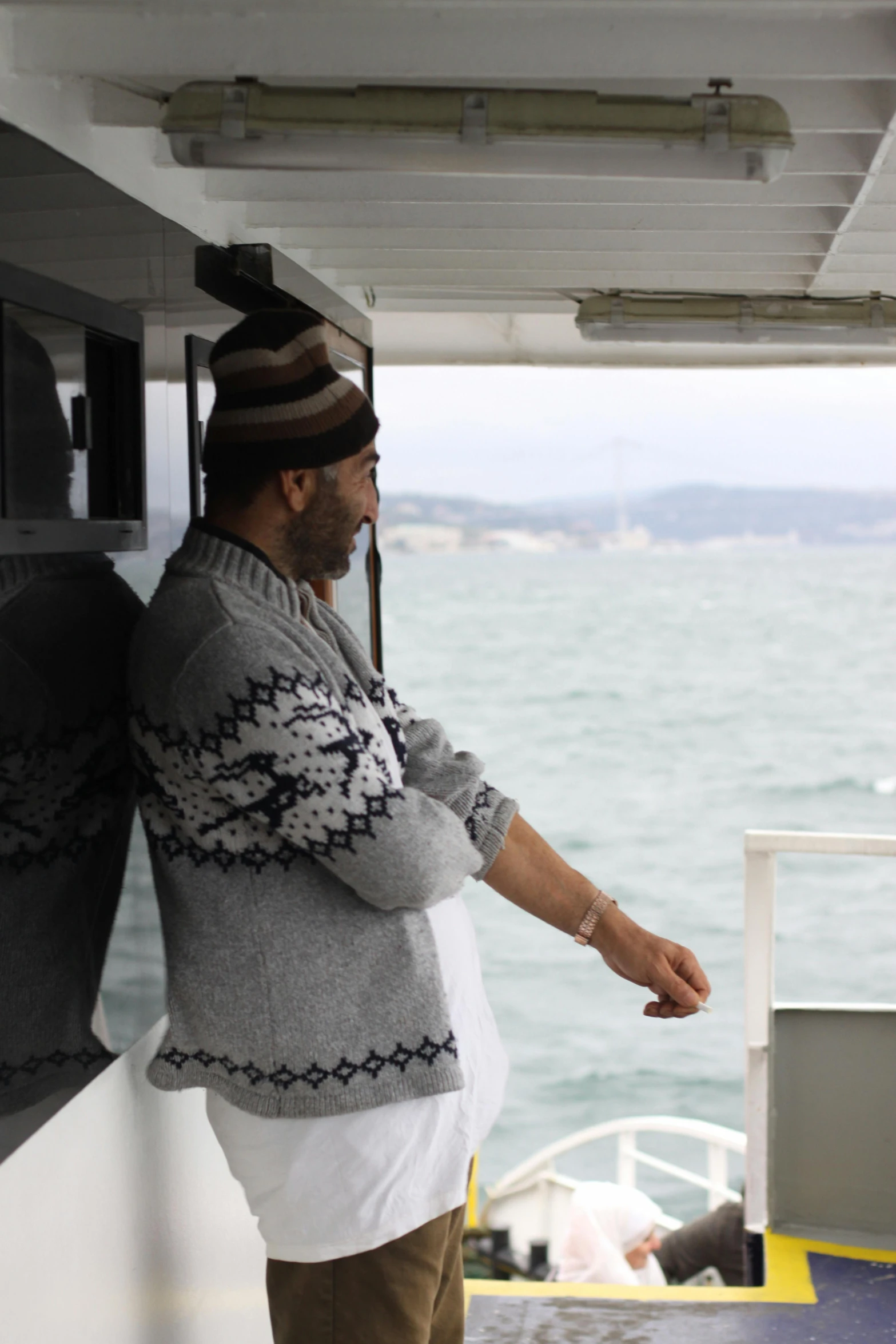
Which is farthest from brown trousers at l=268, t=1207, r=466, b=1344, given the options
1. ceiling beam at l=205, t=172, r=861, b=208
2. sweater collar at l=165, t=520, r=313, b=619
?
ceiling beam at l=205, t=172, r=861, b=208

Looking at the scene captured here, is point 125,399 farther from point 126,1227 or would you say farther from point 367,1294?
point 367,1294

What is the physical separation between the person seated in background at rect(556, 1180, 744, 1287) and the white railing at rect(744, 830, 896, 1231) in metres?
1.21

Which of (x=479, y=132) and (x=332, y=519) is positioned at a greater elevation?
(x=479, y=132)

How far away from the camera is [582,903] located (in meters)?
1.80

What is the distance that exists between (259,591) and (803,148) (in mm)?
1271

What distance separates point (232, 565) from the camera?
150cm

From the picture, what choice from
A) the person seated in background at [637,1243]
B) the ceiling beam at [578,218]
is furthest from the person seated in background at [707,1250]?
the ceiling beam at [578,218]

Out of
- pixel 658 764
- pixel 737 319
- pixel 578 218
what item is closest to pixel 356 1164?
pixel 578 218

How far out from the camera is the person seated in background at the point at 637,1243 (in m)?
5.12

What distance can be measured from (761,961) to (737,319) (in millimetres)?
1788

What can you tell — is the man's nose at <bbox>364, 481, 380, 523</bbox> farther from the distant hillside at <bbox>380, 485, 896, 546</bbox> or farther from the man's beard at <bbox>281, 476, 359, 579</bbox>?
the distant hillside at <bbox>380, 485, 896, 546</bbox>

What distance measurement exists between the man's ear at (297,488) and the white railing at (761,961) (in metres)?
Answer: 2.34

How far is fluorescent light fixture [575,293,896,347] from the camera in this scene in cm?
321

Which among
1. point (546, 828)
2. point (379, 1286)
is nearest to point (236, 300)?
point (379, 1286)
